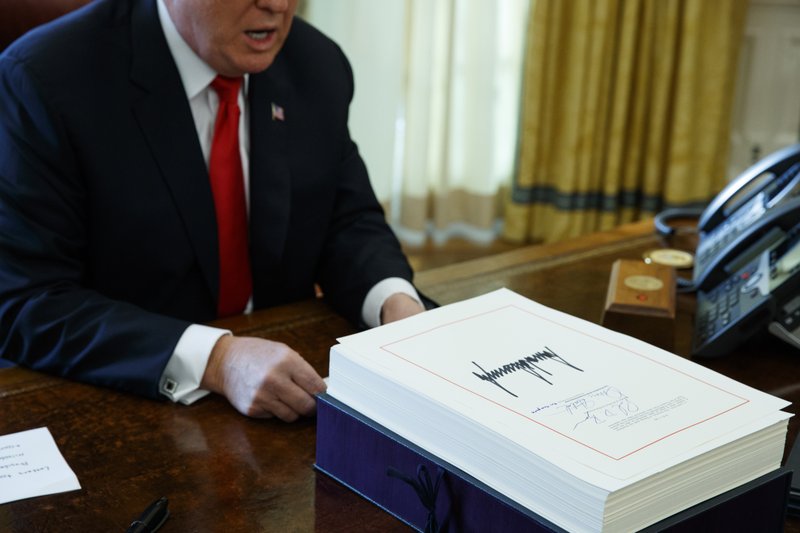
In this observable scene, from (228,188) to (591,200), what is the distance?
9.53ft

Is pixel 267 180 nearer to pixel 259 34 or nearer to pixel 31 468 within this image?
pixel 259 34

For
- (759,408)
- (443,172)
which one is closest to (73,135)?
(759,408)

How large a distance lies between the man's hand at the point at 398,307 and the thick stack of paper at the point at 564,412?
19.2 inches

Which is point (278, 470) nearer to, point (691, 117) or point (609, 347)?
point (609, 347)

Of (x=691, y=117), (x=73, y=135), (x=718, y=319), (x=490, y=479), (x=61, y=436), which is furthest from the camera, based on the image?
(x=691, y=117)

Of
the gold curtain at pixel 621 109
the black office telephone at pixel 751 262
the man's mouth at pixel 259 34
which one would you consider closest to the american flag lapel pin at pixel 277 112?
the man's mouth at pixel 259 34

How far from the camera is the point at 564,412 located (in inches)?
38.2

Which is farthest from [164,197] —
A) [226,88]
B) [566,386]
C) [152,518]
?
[566,386]

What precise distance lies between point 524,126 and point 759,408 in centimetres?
348

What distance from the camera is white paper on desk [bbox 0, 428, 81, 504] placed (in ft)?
3.62

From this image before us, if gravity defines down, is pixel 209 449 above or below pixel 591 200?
above

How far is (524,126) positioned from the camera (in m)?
4.40

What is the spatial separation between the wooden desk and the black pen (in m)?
0.01

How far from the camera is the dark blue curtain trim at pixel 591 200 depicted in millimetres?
4418
